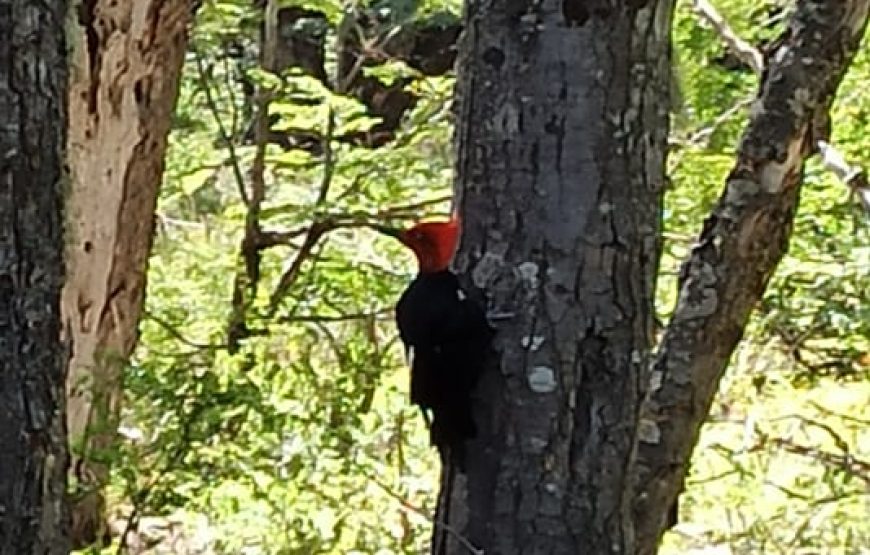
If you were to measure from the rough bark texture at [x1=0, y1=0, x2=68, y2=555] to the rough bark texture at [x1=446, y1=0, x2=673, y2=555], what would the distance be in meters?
0.64

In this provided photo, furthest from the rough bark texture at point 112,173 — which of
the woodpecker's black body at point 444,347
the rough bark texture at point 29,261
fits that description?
the rough bark texture at point 29,261

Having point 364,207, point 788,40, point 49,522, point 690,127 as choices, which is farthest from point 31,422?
point 690,127

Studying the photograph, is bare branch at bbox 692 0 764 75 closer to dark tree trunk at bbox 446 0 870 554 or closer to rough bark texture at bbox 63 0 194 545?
rough bark texture at bbox 63 0 194 545

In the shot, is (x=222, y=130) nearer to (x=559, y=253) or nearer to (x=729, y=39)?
(x=729, y=39)

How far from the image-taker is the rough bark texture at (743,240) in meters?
2.48

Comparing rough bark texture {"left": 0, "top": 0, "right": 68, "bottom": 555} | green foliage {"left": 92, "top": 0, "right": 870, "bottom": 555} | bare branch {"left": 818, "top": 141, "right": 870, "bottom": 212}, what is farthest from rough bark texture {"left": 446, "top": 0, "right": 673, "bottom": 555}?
bare branch {"left": 818, "top": 141, "right": 870, "bottom": 212}

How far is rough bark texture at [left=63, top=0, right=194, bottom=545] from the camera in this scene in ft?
9.89

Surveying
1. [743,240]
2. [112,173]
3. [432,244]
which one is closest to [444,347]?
[432,244]

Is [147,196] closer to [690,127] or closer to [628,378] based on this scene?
[628,378]

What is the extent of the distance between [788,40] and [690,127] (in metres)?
2.21

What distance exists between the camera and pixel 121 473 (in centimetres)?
278

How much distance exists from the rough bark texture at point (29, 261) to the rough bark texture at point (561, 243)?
2.10ft

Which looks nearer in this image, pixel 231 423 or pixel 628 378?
pixel 628 378

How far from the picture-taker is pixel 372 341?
4.06m
